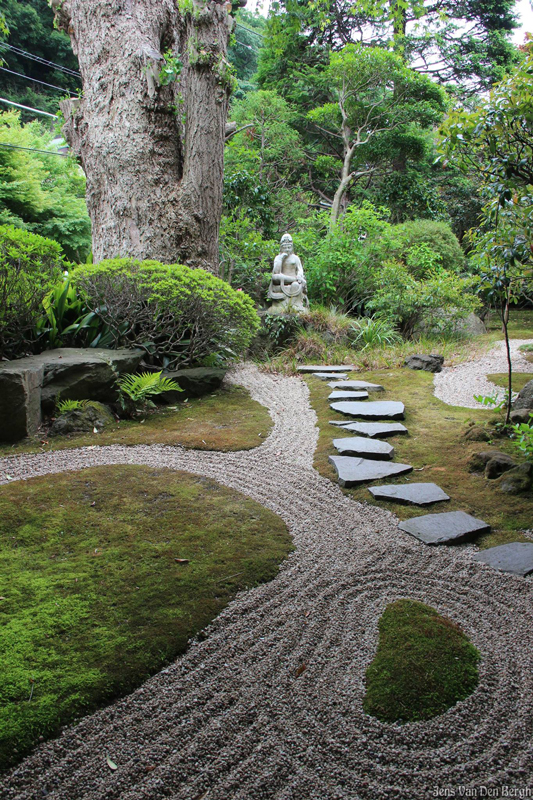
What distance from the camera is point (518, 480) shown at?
289 cm

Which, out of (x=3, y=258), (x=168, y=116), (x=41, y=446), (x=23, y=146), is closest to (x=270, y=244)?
(x=168, y=116)

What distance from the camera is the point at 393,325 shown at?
831cm

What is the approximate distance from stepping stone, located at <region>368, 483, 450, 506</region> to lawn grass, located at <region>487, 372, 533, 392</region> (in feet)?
9.48

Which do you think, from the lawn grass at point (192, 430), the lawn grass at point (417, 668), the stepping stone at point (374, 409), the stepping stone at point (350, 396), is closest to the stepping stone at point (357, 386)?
the stepping stone at point (350, 396)

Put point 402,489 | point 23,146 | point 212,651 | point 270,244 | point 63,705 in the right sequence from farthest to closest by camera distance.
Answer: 1. point 23,146
2. point 270,244
3. point 402,489
4. point 212,651
5. point 63,705

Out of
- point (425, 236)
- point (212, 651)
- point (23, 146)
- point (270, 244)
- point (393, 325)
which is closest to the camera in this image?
point (212, 651)

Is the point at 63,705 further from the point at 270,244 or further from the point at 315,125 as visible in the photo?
the point at 315,125

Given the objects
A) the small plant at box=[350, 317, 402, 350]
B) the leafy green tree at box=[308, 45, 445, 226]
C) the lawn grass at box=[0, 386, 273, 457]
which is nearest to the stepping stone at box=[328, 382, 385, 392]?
the lawn grass at box=[0, 386, 273, 457]

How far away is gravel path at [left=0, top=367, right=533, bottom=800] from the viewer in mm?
1229

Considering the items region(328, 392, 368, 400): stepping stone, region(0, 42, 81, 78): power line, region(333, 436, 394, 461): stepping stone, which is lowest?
region(333, 436, 394, 461): stepping stone

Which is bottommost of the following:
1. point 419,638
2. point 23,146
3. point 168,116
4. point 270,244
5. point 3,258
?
point 419,638

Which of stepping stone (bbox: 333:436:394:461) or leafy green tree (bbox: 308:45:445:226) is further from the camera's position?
leafy green tree (bbox: 308:45:445:226)

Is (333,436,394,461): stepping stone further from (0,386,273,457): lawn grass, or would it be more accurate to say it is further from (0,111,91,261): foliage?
(0,111,91,261): foliage

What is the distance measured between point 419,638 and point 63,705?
1154 millimetres
